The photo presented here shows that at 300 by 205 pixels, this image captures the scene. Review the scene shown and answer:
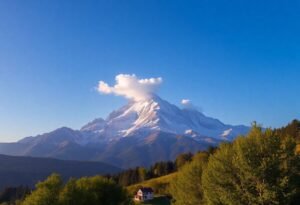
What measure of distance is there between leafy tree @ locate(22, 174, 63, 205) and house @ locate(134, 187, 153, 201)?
80.8m

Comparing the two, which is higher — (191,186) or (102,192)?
(191,186)

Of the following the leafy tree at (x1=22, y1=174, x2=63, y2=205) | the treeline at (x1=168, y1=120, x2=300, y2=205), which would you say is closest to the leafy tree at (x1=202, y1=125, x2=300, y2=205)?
the treeline at (x1=168, y1=120, x2=300, y2=205)

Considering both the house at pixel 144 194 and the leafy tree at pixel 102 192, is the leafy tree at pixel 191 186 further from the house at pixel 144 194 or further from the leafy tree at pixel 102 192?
the house at pixel 144 194

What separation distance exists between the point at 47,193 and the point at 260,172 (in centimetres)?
3617

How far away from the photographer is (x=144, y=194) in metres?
148

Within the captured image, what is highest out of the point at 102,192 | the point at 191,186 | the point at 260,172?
the point at 260,172

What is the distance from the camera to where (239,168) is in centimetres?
4794

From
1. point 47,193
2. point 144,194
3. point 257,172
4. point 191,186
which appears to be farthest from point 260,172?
point 144,194

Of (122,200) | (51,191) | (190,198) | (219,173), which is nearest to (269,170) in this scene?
(219,173)

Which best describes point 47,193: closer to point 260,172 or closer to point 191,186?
point 191,186

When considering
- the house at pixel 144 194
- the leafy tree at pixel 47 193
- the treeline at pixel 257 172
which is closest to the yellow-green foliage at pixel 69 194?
the leafy tree at pixel 47 193

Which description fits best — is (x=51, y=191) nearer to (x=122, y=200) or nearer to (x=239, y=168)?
(x=122, y=200)

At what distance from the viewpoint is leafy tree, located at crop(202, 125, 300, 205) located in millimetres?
44125

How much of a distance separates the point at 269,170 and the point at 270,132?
485cm
